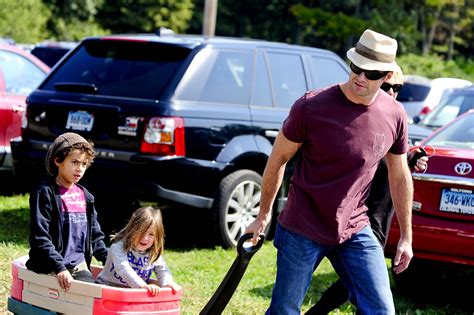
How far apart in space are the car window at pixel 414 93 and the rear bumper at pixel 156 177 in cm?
1165

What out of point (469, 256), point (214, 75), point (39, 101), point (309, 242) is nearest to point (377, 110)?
point (309, 242)

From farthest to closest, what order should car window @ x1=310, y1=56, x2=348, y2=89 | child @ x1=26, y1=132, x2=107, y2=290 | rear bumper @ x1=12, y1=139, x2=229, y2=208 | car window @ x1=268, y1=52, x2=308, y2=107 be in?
1. car window @ x1=310, y1=56, x2=348, y2=89
2. car window @ x1=268, y1=52, x2=308, y2=107
3. rear bumper @ x1=12, y1=139, x2=229, y2=208
4. child @ x1=26, y1=132, x2=107, y2=290

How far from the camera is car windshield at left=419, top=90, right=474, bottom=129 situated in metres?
9.93

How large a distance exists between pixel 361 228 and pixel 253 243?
52cm

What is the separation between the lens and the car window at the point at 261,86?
855 centimetres

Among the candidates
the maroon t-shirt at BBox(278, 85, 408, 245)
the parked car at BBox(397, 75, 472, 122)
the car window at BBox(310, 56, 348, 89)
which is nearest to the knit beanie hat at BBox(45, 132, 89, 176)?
the maroon t-shirt at BBox(278, 85, 408, 245)

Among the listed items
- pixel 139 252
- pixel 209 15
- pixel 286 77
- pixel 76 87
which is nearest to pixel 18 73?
pixel 76 87

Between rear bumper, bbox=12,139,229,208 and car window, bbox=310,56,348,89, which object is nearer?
rear bumper, bbox=12,139,229,208

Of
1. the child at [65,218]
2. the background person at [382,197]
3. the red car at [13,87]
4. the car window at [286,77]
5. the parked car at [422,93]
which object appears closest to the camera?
the child at [65,218]

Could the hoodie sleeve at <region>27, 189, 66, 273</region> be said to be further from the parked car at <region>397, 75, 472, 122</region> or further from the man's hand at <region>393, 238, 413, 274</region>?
the parked car at <region>397, 75, 472, 122</region>

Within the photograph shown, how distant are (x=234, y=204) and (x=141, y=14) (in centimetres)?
4134

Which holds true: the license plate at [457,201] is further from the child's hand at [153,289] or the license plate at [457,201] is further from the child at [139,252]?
the child's hand at [153,289]

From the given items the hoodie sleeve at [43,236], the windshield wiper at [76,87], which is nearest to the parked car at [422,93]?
the windshield wiper at [76,87]

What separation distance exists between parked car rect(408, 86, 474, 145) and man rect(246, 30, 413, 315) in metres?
4.15
